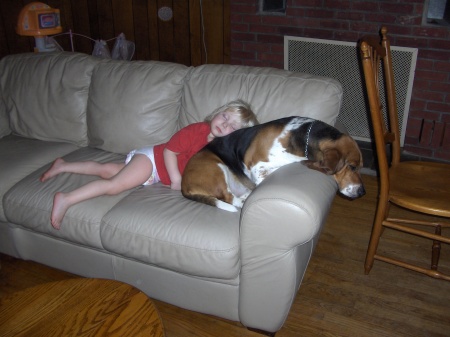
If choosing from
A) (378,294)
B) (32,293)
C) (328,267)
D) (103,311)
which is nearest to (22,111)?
(32,293)

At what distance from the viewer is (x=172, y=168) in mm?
2244

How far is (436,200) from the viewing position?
1995 millimetres

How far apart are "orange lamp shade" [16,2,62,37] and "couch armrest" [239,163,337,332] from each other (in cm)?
276

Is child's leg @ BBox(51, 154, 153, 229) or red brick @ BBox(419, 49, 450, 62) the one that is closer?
child's leg @ BBox(51, 154, 153, 229)

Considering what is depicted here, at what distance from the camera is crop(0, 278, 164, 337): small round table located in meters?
1.35

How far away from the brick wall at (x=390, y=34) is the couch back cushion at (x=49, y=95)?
1616 mm

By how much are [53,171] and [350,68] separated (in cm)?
249

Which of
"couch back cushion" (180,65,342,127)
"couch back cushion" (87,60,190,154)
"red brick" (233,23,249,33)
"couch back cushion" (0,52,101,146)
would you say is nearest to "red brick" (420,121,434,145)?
"couch back cushion" (180,65,342,127)

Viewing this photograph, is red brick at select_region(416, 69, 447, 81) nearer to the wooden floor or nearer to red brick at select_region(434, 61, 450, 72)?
red brick at select_region(434, 61, 450, 72)

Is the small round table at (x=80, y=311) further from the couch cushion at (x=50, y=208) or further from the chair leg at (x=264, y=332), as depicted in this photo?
the chair leg at (x=264, y=332)

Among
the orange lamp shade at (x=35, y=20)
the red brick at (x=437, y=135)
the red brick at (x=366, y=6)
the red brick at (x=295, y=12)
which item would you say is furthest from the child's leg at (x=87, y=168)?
the red brick at (x=437, y=135)

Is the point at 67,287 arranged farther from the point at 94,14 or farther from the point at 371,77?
the point at 94,14

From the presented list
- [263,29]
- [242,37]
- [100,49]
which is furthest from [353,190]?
[100,49]

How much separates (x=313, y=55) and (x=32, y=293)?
9.62 ft
